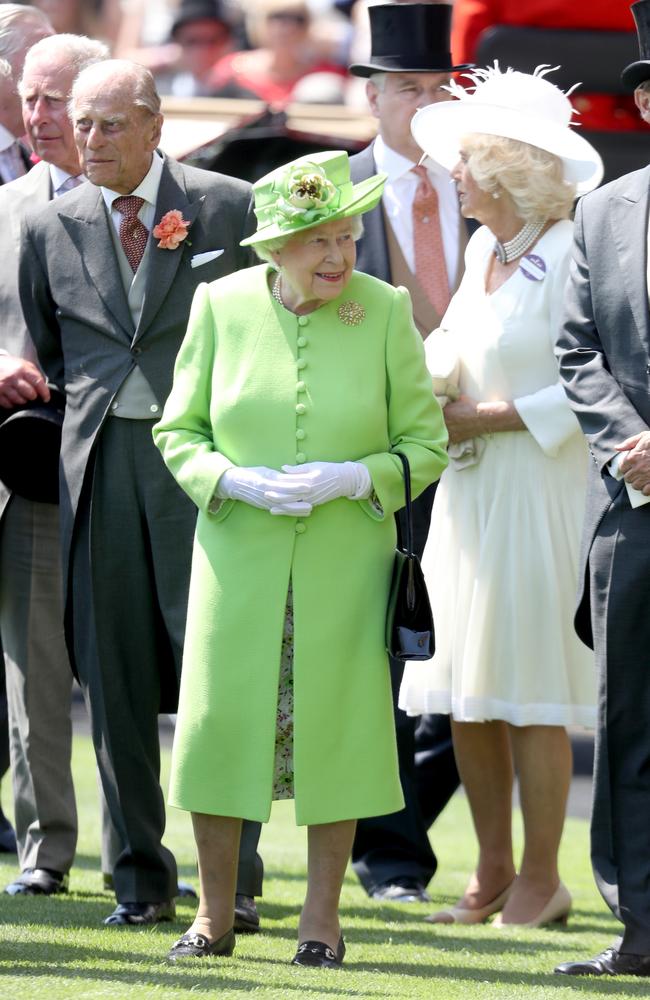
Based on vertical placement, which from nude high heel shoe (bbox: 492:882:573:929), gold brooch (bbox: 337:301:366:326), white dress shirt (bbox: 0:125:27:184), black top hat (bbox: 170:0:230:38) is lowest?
nude high heel shoe (bbox: 492:882:573:929)

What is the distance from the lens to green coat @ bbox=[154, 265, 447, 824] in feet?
17.4

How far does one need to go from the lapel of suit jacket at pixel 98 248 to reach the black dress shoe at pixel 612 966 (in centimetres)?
215

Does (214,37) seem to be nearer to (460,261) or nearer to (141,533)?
(460,261)

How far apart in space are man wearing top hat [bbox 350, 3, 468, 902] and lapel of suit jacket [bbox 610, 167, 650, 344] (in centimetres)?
146

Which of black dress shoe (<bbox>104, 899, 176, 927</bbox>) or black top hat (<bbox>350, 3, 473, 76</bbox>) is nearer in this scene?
black dress shoe (<bbox>104, 899, 176, 927</bbox>)

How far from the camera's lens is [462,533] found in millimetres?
6488

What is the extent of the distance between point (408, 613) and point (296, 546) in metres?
0.33

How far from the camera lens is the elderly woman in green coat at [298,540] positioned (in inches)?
208

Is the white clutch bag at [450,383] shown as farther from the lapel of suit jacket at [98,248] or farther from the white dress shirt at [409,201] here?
the lapel of suit jacket at [98,248]

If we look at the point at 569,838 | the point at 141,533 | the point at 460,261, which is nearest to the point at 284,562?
the point at 141,533

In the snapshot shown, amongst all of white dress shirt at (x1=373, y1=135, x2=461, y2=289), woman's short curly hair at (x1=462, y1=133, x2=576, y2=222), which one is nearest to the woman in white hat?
woman's short curly hair at (x1=462, y1=133, x2=576, y2=222)

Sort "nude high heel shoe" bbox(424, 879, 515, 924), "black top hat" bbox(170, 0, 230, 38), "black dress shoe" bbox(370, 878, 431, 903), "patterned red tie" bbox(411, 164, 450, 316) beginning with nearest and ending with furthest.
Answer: "nude high heel shoe" bbox(424, 879, 515, 924) → "black dress shoe" bbox(370, 878, 431, 903) → "patterned red tie" bbox(411, 164, 450, 316) → "black top hat" bbox(170, 0, 230, 38)

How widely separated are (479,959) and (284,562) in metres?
1.23

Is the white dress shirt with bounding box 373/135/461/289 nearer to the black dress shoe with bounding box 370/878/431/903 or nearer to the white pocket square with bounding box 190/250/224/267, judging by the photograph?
the white pocket square with bounding box 190/250/224/267
